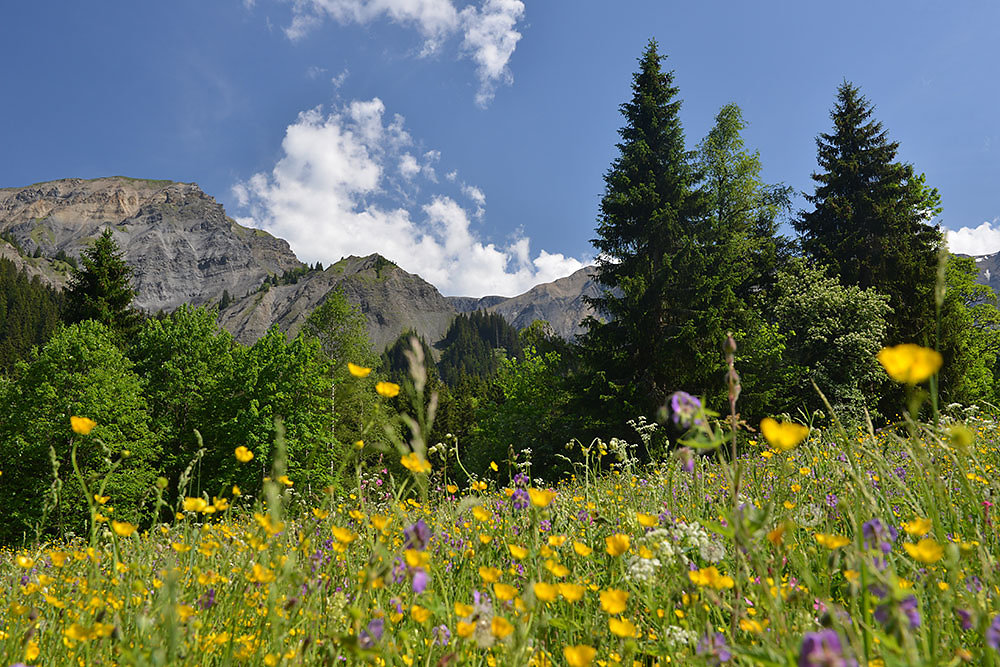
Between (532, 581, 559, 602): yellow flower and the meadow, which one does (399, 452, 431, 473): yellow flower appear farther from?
(532, 581, 559, 602): yellow flower

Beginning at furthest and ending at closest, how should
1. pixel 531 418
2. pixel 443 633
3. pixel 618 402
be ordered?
pixel 531 418, pixel 618 402, pixel 443 633

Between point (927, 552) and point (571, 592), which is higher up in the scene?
point (927, 552)

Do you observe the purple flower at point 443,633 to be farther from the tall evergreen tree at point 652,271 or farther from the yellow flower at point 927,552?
the tall evergreen tree at point 652,271

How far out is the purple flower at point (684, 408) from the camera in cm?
Result: 105

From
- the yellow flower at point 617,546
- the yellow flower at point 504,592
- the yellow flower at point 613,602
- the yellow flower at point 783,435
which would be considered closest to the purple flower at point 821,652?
the yellow flower at point 783,435

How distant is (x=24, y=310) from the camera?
9094cm

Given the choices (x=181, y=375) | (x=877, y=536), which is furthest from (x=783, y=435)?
(x=181, y=375)

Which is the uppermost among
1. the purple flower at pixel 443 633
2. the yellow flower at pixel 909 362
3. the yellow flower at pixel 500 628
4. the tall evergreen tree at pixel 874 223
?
the tall evergreen tree at pixel 874 223

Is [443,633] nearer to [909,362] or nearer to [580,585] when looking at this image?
[580,585]

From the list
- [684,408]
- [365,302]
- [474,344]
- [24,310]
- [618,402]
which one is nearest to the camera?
[684,408]

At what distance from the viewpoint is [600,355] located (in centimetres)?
1706

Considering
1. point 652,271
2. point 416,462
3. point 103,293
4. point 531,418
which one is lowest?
point 531,418

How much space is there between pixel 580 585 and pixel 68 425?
22155 millimetres

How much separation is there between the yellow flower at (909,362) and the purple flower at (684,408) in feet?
1.10
